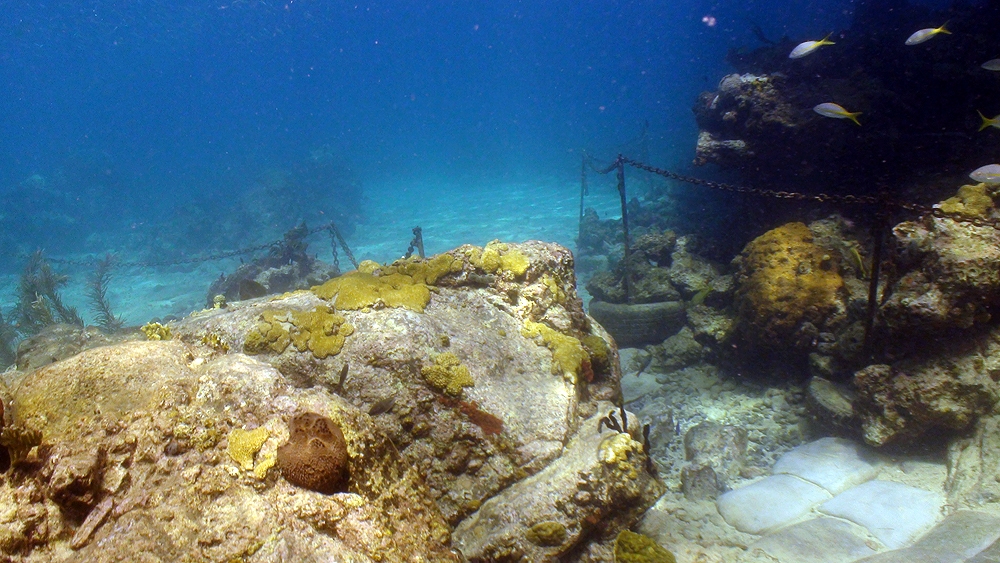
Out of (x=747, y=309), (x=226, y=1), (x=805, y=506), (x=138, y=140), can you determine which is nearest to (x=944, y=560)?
(x=805, y=506)

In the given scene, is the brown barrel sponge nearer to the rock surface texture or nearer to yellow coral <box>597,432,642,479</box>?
the rock surface texture

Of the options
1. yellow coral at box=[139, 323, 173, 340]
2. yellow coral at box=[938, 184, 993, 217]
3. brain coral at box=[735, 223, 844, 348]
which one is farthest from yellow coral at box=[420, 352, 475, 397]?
yellow coral at box=[938, 184, 993, 217]

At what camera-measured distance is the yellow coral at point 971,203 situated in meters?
5.05

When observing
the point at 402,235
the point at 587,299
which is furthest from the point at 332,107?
the point at 587,299

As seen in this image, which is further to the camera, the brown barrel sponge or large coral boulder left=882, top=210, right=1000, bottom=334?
large coral boulder left=882, top=210, right=1000, bottom=334

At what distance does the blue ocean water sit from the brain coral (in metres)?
11.5

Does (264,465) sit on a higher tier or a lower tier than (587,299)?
higher

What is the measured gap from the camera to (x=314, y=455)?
8.59ft

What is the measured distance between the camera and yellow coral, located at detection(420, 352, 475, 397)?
13.2 ft

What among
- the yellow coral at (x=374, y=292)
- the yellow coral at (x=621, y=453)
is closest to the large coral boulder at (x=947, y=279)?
the yellow coral at (x=621, y=453)

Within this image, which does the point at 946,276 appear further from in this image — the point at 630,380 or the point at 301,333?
the point at 301,333

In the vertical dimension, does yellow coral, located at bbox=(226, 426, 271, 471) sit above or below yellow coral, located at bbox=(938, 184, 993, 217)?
below

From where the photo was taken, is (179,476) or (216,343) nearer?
(179,476)

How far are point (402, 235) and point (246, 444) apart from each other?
70.9ft
